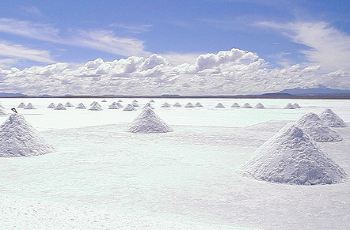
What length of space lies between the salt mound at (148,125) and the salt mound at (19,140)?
607 cm

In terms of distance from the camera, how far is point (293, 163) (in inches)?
318

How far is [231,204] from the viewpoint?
235 inches

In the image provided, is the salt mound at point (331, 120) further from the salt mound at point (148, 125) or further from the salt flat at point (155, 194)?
the salt flat at point (155, 194)

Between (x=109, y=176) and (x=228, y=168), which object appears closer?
(x=109, y=176)

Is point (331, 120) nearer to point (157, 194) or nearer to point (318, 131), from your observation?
point (318, 131)

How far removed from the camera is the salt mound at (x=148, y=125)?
17141mm

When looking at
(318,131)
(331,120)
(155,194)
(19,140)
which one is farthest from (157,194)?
(331,120)

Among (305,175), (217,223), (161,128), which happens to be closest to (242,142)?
(161,128)

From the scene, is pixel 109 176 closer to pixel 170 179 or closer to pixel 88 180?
pixel 88 180

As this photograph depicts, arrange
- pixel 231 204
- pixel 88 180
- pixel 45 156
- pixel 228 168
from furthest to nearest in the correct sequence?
pixel 45 156 < pixel 228 168 < pixel 88 180 < pixel 231 204

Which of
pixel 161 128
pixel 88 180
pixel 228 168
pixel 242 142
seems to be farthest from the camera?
pixel 161 128

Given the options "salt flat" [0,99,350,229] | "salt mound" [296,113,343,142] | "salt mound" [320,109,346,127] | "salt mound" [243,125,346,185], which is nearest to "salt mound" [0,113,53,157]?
"salt flat" [0,99,350,229]

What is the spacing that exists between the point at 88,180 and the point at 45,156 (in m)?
3.54

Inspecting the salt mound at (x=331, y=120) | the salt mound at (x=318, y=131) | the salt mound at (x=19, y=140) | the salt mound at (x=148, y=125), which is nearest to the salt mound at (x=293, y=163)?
the salt mound at (x=19, y=140)
